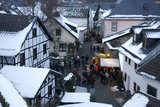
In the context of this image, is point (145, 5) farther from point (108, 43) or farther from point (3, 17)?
point (3, 17)

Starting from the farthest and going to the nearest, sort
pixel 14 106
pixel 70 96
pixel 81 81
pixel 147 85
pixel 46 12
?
pixel 46 12, pixel 81 81, pixel 70 96, pixel 147 85, pixel 14 106

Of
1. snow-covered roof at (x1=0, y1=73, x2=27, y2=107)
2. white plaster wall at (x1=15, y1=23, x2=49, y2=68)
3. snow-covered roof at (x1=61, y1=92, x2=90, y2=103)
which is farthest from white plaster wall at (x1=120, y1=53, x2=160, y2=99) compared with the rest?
snow-covered roof at (x1=0, y1=73, x2=27, y2=107)

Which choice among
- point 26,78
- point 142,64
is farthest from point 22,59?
point 142,64

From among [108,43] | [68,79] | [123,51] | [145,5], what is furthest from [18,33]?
[145,5]

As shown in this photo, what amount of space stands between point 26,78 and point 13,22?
767 centimetres

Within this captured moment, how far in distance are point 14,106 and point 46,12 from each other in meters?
28.3

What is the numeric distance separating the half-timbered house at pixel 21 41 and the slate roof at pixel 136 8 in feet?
52.1

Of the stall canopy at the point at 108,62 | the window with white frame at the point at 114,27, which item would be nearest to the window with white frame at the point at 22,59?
the stall canopy at the point at 108,62

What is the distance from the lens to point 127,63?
20812 mm

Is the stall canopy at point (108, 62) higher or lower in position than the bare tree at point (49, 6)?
lower

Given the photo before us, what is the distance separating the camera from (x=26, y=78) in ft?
43.8

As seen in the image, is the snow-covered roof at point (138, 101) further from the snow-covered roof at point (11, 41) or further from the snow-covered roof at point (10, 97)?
the snow-covered roof at point (11, 41)

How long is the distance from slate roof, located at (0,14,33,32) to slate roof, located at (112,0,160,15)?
17882 millimetres

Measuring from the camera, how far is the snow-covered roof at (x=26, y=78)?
12411mm
